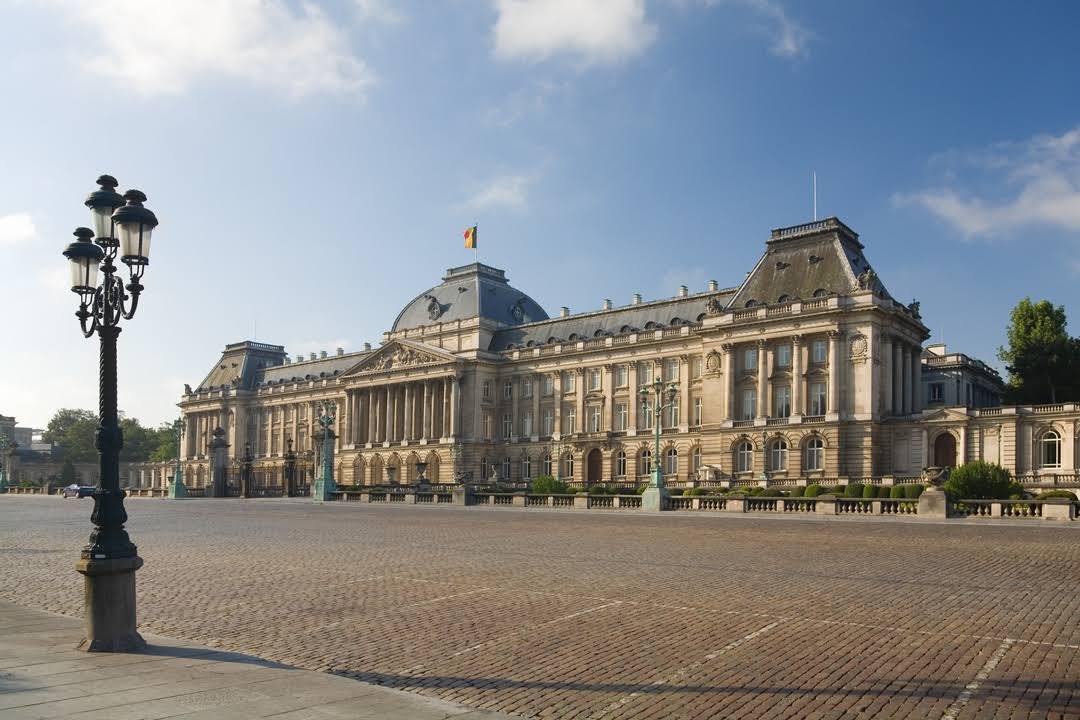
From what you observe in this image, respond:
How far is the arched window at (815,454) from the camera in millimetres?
69188

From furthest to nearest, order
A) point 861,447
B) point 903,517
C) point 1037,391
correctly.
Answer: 1. point 1037,391
2. point 861,447
3. point 903,517

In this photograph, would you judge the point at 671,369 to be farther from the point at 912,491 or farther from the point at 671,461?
the point at 912,491

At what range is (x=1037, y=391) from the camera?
7825 centimetres

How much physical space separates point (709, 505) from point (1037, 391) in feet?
152

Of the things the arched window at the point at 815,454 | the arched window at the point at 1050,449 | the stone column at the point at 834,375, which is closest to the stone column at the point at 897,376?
the stone column at the point at 834,375

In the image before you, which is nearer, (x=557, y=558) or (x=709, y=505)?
(x=557, y=558)

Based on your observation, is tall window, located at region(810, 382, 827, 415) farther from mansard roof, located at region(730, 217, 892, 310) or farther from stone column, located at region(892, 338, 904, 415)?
mansard roof, located at region(730, 217, 892, 310)

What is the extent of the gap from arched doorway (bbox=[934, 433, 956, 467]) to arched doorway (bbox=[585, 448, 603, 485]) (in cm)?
3212

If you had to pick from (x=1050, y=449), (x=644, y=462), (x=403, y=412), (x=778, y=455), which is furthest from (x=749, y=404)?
(x=403, y=412)

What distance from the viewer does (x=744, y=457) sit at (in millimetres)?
74125

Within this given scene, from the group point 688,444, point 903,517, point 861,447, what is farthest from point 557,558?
point 688,444

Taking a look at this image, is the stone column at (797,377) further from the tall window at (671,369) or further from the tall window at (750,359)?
the tall window at (671,369)

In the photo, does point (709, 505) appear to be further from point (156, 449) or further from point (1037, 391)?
point (156, 449)

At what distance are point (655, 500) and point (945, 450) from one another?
1178 inches
